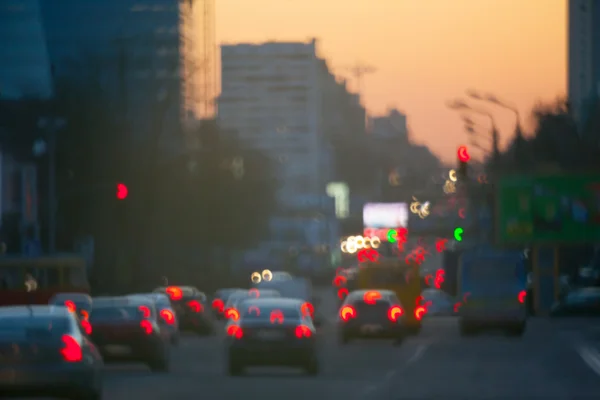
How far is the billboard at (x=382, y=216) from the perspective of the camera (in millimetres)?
154500

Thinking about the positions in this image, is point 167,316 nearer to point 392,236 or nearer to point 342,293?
point 392,236

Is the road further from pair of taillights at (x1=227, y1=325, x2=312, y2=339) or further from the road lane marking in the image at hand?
pair of taillights at (x1=227, y1=325, x2=312, y2=339)

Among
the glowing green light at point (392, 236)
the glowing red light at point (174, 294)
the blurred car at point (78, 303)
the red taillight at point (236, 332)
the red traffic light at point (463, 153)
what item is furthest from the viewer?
the glowing green light at point (392, 236)

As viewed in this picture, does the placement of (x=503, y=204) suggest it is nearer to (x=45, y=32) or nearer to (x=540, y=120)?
(x=540, y=120)

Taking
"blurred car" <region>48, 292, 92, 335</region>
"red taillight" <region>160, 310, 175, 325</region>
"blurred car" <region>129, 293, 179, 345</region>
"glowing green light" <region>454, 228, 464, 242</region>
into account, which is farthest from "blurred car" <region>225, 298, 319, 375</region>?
"glowing green light" <region>454, 228, 464, 242</region>

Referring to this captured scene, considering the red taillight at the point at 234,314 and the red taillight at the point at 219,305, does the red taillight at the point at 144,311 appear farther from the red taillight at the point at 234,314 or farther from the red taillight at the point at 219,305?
the red taillight at the point at 219,305

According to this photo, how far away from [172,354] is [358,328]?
20.7 ft

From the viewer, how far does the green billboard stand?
65.8m

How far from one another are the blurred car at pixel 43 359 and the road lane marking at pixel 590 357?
1388 cm

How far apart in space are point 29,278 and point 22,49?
311 feet

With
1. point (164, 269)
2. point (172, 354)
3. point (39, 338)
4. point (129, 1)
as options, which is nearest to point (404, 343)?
point (172, 354)

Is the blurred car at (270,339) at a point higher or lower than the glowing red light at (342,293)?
higher

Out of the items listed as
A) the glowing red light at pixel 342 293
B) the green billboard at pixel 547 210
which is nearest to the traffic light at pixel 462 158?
the green billboard at pixel 547 210

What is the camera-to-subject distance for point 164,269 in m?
96.5
